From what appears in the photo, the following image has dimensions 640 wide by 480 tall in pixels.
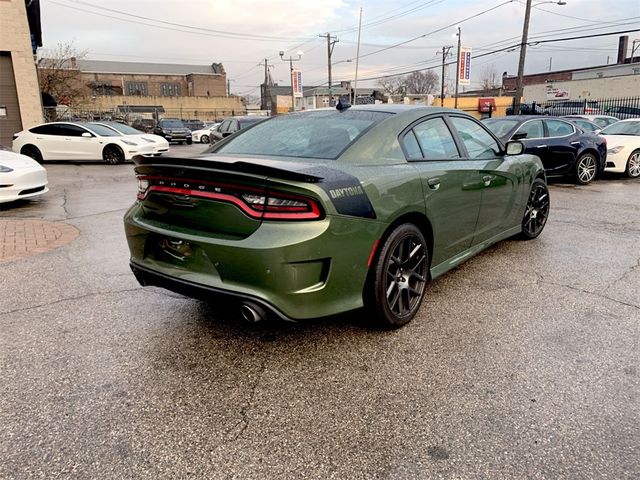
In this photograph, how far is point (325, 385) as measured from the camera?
2609 millimetres

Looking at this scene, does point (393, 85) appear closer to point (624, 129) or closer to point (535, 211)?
point (624, 129)

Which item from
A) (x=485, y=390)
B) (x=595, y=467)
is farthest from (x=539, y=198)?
(x=595, y=467)

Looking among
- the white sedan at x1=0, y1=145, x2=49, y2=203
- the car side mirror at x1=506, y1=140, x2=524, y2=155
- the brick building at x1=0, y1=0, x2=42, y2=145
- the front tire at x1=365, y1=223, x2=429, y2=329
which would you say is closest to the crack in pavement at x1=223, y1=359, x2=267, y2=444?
the front tire at x1=365, y1=223, x2=429, y2=329

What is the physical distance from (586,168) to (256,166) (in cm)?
995

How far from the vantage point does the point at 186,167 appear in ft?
9.15

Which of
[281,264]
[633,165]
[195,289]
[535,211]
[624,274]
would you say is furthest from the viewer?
[633,165]

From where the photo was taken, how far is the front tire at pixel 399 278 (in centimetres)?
299

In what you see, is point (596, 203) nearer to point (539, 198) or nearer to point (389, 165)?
point (539, 198)

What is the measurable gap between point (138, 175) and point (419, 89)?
92.1 meters

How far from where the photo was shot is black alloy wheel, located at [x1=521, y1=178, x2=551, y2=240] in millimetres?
5293

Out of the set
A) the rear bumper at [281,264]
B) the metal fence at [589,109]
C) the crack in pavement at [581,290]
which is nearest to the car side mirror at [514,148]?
the crack in pavement at [581,290]

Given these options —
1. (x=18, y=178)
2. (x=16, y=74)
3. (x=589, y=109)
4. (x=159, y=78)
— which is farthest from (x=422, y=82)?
(x=18, y=178)

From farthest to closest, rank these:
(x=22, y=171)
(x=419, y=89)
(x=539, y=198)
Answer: (x=419, y=89) < (x=22, y=171) < (x=539, y=198)

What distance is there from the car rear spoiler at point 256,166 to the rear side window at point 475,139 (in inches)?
72.7
